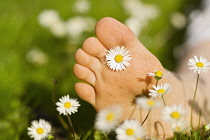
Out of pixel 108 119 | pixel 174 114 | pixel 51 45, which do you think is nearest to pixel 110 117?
pixel 108 119

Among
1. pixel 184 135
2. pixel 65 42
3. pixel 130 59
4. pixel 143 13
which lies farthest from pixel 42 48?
pixel 184 135

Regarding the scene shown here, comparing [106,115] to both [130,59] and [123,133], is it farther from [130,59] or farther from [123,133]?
[130,59]

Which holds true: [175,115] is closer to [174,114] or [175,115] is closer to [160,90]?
[174,114]

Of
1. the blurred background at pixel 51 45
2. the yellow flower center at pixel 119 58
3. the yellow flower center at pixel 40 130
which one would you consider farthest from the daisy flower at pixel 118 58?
the yellow flower center at pixel 40 130

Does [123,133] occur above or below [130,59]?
below

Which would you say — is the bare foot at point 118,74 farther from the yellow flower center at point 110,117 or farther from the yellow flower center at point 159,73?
the yellow flower center at point 110,117

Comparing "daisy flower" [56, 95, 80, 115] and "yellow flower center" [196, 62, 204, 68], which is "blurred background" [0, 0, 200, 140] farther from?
"yellow flower center" [196, 62, 204, 68]

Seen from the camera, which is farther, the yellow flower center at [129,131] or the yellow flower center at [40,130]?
the yellow flower center at [40,130]
